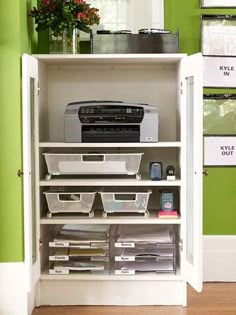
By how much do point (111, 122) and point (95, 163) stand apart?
24 centimetres

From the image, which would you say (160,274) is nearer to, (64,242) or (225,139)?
(64,242)

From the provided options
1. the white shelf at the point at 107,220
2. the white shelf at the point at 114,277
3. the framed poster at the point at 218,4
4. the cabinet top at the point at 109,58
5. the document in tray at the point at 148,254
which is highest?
the framed poster at the point at 218,4

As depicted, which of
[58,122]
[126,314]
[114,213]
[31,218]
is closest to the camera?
[31,218]

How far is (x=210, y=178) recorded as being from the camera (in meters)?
3.82

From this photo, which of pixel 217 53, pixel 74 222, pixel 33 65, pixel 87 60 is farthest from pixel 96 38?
pixel 74 222

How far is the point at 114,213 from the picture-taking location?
11.5ft

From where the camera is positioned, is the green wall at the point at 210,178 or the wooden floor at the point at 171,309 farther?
the green wall at the point at 210,178

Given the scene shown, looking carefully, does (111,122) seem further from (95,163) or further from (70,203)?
(70,203)

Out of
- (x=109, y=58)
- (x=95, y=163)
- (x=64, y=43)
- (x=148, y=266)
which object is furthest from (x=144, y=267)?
(x=64, y=43)

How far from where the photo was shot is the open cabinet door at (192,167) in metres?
3.00

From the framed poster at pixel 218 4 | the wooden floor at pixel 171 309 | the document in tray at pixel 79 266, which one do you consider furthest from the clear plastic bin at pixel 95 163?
the framed poster at pixel 218 4

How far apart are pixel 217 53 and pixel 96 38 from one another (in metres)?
0.81

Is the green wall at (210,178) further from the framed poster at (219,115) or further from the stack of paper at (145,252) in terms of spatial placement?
the stack of paper at (145,252)

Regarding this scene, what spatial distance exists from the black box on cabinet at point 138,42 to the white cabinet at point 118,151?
6cm
